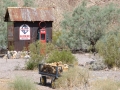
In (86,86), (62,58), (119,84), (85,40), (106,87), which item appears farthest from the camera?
(85,40)

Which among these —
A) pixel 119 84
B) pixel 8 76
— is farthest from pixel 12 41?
pixel 119 84

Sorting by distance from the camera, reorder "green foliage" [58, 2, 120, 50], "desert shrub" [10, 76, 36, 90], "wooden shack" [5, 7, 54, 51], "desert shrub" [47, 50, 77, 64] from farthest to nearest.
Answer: "green foliage" [58, 2, 120, 50] → "wooden shack" [5, 7, 54, 51] → "desert shrub" [47, 50, 77, 64] → "desert shrub" [10, 76, 36, 90]

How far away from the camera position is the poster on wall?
39.3m

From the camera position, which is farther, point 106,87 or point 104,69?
point 104,69

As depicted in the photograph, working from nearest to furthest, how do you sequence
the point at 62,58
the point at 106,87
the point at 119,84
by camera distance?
the point at 106,87, the point at 119,84, the point at 62,58

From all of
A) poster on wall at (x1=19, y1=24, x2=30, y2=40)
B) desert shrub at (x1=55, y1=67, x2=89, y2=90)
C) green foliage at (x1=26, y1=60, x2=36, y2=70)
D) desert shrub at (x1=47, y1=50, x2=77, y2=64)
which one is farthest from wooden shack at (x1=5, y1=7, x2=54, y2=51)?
desert shrub at (x1=55, y1=67, x2=89, y2=90)

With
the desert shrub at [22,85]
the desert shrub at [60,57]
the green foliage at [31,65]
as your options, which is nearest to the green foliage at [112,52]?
the desert shrub at [60,57]

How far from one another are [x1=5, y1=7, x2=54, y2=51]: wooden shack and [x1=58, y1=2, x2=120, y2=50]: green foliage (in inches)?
172

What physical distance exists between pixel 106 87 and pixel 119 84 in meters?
1.05

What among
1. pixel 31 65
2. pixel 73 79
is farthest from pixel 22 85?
pixel 31 65

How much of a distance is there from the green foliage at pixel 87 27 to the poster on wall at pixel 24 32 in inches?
199

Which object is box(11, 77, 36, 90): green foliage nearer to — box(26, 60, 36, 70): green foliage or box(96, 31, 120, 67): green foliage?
box(26, 60, 36, 70): green foliage

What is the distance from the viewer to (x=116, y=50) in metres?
26.0

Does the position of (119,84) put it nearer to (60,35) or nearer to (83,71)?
(83,71)
